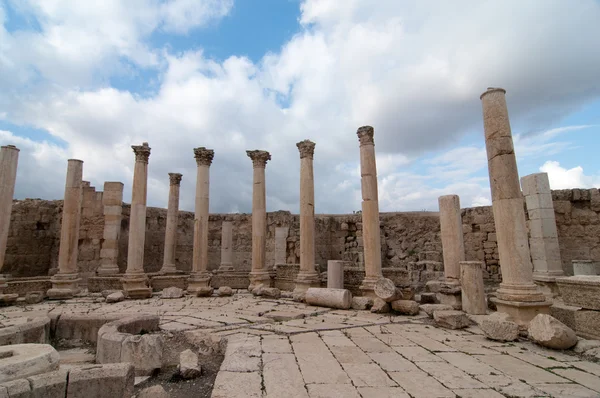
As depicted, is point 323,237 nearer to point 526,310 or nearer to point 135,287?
point 135,287

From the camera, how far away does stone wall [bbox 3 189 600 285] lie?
1362cm

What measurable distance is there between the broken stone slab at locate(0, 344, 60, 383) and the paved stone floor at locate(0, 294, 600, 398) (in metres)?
1.97

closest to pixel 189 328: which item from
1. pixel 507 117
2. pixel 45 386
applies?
pixel 45 386

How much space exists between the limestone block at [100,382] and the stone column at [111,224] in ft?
42.6

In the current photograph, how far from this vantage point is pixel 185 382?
4414 mm

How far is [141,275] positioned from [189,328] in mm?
6720

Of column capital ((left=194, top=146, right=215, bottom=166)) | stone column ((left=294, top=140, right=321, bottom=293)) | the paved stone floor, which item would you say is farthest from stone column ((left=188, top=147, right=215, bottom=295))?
the paved stone floor

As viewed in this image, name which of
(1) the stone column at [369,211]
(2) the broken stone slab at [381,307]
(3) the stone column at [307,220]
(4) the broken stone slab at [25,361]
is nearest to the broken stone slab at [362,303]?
(2) the broken stone slab at [381,307]

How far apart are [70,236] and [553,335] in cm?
1536

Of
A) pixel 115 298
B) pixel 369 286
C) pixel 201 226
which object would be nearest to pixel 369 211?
pixel 369 286

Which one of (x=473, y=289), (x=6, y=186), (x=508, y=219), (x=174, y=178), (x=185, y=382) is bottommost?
(x=185, y=382)

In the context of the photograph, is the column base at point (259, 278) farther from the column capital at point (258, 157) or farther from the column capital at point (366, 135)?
the column capital at point (366, 135)

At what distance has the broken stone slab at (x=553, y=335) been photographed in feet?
17.9

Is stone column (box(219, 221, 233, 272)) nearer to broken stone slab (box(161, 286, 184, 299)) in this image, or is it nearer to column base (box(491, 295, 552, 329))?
broken stone slab (box(161, 286, 184, 299))
